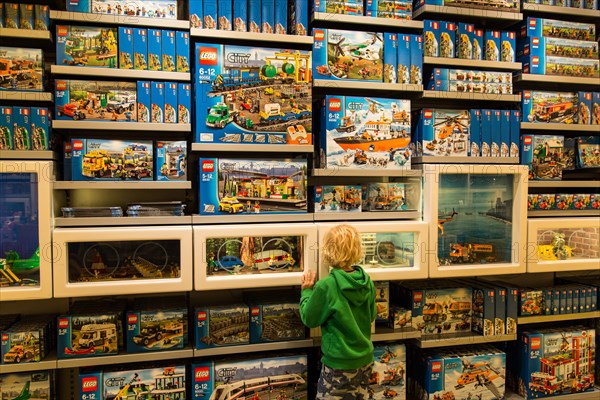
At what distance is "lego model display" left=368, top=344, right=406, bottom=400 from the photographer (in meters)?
2.92

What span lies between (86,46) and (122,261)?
1227 millimetres

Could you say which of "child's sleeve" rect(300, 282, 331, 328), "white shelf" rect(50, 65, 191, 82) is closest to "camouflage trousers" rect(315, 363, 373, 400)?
"child's sleeve" rect(300, 282, 331, 328)

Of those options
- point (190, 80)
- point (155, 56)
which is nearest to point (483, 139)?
point (190, 80)

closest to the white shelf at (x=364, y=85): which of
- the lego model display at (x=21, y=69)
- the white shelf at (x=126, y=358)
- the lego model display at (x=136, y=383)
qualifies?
the lego model display at (x=21, y=69)

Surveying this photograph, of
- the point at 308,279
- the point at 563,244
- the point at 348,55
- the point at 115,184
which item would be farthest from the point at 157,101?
the point at 563,244

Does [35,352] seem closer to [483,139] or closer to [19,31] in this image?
[19,31]

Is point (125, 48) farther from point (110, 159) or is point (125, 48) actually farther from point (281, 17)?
point (281, 17)

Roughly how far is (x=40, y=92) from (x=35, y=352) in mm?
1413

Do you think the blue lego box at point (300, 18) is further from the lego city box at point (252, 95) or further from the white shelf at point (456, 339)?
the white shelf at point (456, 339)

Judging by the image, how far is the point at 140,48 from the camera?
266cm

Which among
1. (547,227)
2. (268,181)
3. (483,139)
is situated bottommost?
(547,227)

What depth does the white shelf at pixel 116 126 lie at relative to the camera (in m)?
2.55

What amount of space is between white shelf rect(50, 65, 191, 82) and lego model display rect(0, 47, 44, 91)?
0.34ft

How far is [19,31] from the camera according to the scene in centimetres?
252
